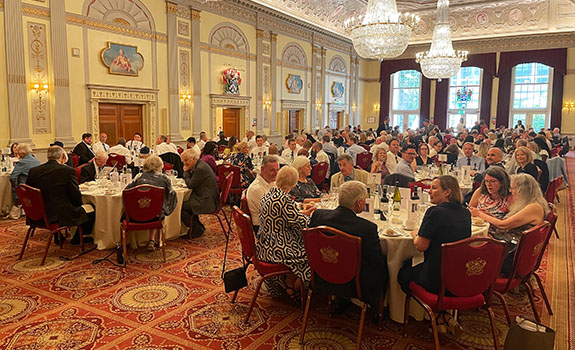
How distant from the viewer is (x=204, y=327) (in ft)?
12.0

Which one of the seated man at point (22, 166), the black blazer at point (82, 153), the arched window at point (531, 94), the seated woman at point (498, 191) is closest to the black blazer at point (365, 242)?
the seated woman at point (498, 191)

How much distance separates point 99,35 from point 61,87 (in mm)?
1662

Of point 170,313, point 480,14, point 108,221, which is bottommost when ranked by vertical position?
point 170,313

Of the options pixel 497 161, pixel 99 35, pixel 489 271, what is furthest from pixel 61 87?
pixel 489 271

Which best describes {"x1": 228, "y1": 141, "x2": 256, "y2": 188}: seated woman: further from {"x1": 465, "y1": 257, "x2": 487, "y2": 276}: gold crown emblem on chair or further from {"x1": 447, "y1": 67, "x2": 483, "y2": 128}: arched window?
{"x1": 447, "y1": 67, "x2": 483, "y2": 128}: arched window

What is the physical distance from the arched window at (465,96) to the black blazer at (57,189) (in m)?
21.3

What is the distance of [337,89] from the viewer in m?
21.1

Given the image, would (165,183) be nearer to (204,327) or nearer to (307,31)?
(204,327)

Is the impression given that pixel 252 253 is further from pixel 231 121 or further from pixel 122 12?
pixel 231 121

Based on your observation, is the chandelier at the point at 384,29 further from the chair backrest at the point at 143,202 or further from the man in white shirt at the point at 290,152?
Result: the chair backrest at the point at 143,202

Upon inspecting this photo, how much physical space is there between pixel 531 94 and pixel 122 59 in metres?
18.9

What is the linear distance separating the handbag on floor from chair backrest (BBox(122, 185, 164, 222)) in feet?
12.3

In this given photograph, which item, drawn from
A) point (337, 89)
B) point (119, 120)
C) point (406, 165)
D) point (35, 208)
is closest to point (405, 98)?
point (337, 89)

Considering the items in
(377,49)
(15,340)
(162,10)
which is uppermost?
(162,10)
